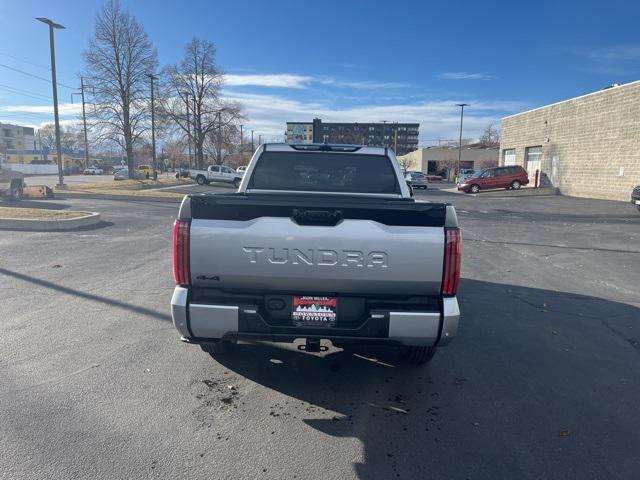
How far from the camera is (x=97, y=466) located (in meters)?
2.87

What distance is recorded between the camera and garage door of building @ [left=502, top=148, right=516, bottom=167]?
39500 mm

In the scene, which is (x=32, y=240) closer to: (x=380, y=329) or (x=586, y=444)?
(x=380, y=329)

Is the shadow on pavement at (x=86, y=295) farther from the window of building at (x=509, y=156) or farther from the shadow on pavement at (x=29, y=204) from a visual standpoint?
the window of building at (x=509, y=156)

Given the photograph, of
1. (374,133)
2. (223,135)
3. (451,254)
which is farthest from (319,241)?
(374,133)

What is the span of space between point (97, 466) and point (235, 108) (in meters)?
49.5

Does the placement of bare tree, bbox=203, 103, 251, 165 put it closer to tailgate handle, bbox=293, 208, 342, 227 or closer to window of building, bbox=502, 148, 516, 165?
window of building, bbox=502, 148, 516, 165

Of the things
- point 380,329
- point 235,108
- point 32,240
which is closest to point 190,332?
point 380,329

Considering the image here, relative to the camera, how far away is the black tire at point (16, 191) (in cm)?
2077

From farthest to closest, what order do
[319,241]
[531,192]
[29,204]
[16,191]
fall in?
[531,192] → [16,191] → [29,204] → [319,241]

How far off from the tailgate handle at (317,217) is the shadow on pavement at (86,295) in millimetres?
3039

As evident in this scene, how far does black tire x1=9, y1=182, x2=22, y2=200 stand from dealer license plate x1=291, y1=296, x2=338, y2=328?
22.1 m

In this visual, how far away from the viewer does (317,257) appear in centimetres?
331

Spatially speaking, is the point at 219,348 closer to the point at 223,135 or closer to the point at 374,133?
the point at 223,135

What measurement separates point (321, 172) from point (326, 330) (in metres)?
2.56
